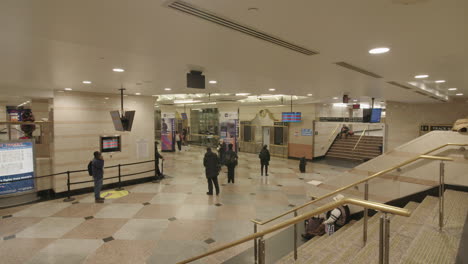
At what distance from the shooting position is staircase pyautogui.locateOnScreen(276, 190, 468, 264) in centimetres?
253

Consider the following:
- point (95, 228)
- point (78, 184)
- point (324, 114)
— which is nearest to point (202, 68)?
point (95, 228)

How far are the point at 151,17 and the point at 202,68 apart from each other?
6.98ft

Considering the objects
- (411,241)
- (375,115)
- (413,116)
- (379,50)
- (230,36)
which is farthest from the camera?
(413,116)

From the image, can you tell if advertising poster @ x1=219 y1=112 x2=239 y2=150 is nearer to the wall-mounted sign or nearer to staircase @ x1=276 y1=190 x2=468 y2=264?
the wall-mounted sign

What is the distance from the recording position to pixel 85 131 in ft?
26.2

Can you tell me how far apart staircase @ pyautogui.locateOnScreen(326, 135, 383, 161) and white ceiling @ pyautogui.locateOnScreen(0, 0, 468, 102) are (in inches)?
436

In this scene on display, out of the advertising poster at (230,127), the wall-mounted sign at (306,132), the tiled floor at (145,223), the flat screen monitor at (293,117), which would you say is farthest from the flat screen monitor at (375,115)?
the advertising poster at (230,127)

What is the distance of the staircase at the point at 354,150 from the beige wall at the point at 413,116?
Result: 265 cm

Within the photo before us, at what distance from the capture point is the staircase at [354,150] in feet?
47.3

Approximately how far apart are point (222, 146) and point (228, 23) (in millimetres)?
8259

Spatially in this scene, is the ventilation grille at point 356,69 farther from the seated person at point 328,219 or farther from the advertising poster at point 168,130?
the advertising poster at point 168,130

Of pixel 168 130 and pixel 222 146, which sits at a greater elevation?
pixel 168 130

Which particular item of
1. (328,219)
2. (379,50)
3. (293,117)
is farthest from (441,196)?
(293,117)

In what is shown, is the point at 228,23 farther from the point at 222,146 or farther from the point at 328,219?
the point at 222,146
